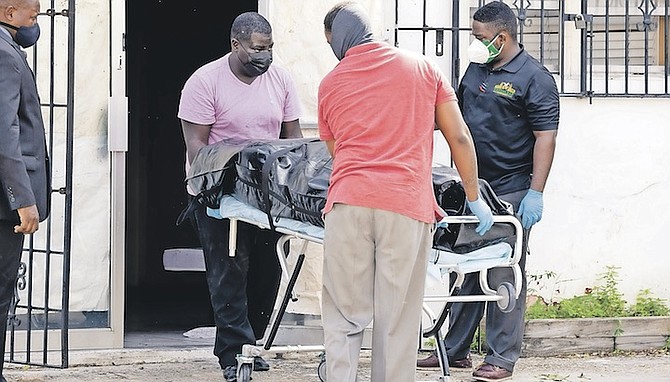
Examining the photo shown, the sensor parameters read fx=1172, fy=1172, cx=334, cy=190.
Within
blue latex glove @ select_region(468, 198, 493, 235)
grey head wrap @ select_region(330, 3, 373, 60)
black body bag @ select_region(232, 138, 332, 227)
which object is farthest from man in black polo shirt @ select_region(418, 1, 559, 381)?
grey head wrap @ select_region(330, 3, 373, 60)

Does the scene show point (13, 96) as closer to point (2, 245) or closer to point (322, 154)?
point (2, 245)

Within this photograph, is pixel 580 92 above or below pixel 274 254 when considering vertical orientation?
above

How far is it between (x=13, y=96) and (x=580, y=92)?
3.58m

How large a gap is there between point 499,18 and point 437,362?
1.90 meters

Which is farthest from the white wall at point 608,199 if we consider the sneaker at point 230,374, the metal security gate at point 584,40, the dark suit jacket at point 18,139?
the dark suit jacket at point 18,139

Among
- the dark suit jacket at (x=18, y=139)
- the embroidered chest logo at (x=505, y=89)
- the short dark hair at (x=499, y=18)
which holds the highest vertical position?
the short dark hair at (x=499, y=18)

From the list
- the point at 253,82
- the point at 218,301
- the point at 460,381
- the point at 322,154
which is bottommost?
the point at 460,381

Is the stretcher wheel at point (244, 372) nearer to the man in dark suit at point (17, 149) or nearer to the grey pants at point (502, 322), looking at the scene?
the man in dark suit at point (17, 149)

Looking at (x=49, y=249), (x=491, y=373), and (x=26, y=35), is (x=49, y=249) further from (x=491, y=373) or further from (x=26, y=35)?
(x=491, y=373)

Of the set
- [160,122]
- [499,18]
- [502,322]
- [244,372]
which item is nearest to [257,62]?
[499,18]

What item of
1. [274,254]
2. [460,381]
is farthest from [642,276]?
[274,254]

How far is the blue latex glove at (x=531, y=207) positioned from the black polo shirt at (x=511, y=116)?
5.9 inches

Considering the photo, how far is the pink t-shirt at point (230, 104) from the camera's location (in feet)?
19.2

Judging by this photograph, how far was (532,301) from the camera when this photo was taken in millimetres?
7109
